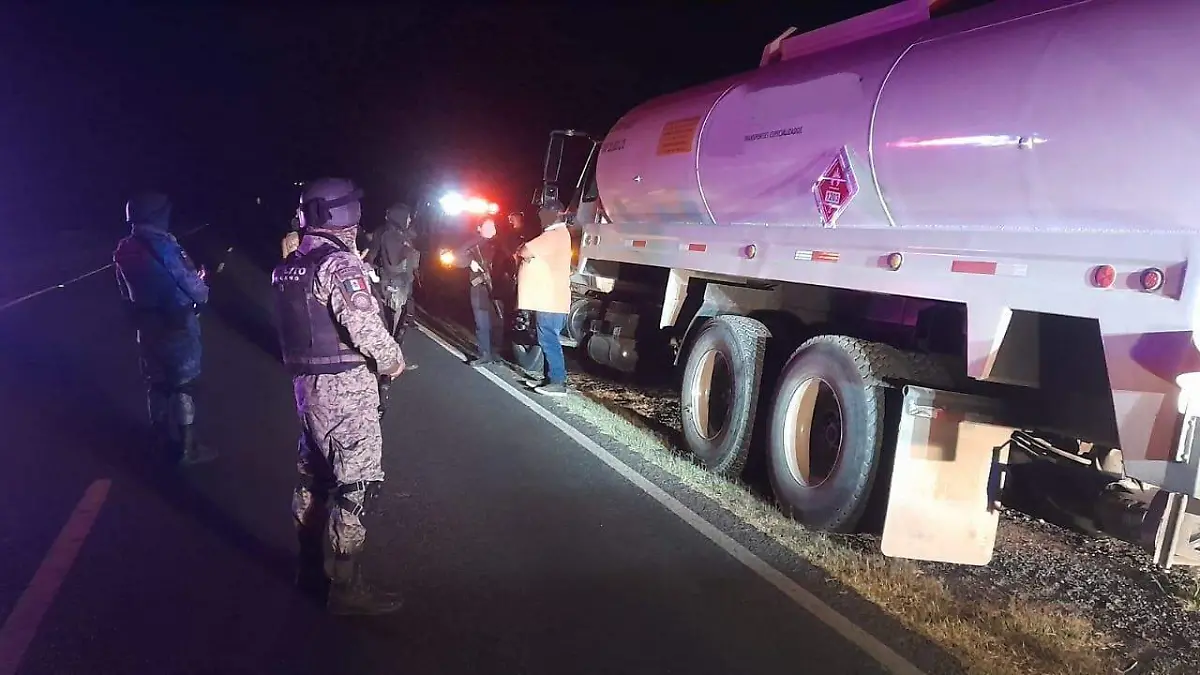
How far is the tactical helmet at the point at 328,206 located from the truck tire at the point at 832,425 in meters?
2.90

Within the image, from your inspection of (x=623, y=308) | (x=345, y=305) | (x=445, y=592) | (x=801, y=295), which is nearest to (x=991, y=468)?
(x=801, y=295)

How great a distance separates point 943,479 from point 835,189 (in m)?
1.81

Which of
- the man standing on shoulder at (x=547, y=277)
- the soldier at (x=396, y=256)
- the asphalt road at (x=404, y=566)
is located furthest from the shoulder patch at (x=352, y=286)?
the soldier at (x=396, y=256)

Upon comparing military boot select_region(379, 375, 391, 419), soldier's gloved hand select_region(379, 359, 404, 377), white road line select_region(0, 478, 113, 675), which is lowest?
white road line select_region(0, 478, 113, 675)

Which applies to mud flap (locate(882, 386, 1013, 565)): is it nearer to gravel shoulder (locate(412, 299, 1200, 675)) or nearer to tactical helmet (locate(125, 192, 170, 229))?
gravel shoulder (locate(412, 299, 1200, 675))

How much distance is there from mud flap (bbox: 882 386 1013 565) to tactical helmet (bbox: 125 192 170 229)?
481 centimetres

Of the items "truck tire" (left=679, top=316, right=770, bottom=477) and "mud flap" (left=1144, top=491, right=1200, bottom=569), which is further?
"truck tire" (left=679, top=316, right=770, bottom=477)

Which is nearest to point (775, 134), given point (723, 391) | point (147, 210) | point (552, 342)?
point (723, 391)

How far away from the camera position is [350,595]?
423 cm

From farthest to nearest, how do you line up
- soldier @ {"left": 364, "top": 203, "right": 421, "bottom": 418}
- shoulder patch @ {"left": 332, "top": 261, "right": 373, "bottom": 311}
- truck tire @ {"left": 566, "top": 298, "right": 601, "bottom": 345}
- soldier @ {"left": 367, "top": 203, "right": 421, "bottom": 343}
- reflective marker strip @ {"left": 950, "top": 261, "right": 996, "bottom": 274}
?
truck tire @ {"left": 566, "top": 298, "right": 601, "bottom": 345} → soldier @ {"left": 367, "top": 203, "right": 421, "bottom": 343} → soldier @ {"left": 364, "top": 203, "right": 421, "bottom": 418} → reflective marker strip @ {"left": 950, "top": 261, "right": 996, "bottom": 274} → shoulder patch @ {"left": 332, "top": 261, "right": 373, "bottom": 311}

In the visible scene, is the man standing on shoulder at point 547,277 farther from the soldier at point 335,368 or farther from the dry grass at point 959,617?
the soldier at point 335,368

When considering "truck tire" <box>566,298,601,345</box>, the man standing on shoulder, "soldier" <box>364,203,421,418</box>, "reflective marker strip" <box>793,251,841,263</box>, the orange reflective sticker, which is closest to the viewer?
"reflective marker strip" <box>793,251,841,263</box>

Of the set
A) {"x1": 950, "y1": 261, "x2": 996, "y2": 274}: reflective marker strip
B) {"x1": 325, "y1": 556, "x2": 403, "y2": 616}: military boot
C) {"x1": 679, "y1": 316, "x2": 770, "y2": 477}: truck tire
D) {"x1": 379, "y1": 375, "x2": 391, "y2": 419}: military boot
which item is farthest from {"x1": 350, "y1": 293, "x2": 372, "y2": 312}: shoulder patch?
{"x1": 379, "y1": 375, "x2": 391, "y2": 419}: military boot

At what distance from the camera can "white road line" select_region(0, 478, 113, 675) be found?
387cm
